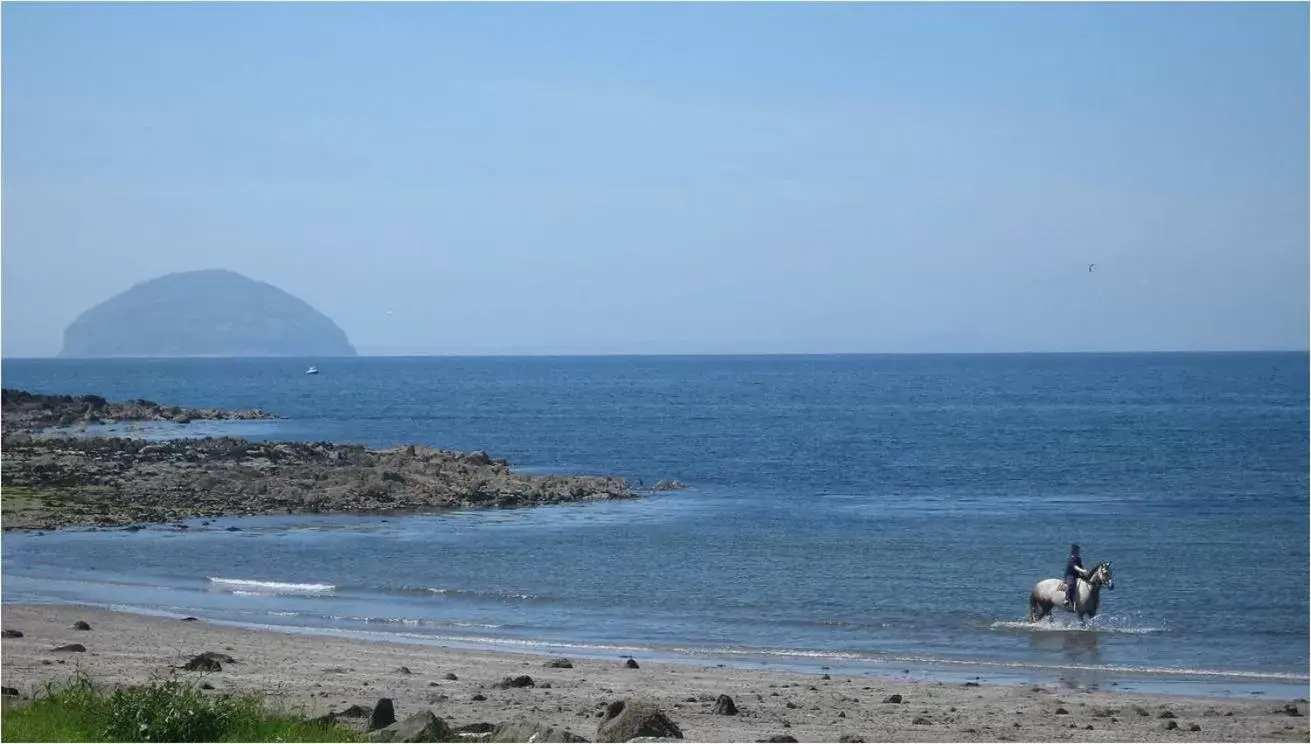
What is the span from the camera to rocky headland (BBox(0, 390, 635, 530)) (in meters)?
46.2

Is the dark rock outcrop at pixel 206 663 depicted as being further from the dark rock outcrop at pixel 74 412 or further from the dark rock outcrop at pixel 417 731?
the dark rock outcrop at pixel 74 412

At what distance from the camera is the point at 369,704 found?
17703mm

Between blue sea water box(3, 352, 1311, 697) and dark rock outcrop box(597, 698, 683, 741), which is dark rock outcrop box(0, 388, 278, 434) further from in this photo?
dark rock outcrop box(597, 698, 683, 741)

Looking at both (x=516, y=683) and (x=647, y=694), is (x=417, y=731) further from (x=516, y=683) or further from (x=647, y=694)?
(x=647, y=694)

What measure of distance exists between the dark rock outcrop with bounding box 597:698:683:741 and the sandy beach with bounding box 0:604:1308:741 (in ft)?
2.29

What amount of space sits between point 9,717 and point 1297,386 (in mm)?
183726

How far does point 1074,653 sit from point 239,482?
35386mm

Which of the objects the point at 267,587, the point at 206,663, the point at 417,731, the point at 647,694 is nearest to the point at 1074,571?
the point at 647,694

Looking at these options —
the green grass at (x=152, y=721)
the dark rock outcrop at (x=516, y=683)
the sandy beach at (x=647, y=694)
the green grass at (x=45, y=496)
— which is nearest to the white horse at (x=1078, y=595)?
the sandy beach at (x=647, y=694)

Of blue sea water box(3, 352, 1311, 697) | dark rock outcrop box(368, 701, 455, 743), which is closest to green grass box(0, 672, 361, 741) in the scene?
dark rock outcrop box(368, 701, 455, 743)

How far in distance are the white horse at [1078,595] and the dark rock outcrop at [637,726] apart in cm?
1535

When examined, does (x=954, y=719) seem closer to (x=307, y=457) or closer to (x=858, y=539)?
(x=858, y=539)

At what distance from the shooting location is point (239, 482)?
52.5 metres

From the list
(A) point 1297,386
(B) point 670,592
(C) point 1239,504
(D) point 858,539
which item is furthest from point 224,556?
(A) point 1297,386
